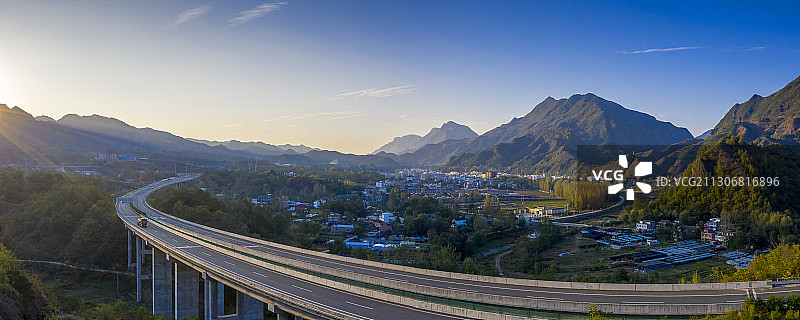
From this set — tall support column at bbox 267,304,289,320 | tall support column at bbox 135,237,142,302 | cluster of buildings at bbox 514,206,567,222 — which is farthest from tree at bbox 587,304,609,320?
cluster of buildings at bbox 514,206,567,222

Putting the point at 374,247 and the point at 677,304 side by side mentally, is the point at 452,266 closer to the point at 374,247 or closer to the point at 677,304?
the point at 374,247

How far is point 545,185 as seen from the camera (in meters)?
135

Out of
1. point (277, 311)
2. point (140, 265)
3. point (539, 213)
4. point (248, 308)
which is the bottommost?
point (539, 213)

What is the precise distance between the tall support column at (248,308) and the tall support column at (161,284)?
13.0m

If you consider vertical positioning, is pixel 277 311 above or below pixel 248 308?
above

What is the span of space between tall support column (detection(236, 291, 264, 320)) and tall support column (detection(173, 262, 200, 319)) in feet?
27.8

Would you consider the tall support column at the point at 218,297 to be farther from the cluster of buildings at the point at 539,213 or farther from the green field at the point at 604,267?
the cluster of buildings at the point at 539,213

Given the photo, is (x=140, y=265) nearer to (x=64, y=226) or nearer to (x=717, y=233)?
(x=64, y=226)

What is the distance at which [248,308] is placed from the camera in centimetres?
2195

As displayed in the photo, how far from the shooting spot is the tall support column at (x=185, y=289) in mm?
28469

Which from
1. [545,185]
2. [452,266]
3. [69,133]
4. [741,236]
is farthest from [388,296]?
[69,133]

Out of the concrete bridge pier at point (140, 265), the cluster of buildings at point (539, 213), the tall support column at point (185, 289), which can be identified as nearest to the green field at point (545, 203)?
A: the cluster of buildings at point (539, 213)

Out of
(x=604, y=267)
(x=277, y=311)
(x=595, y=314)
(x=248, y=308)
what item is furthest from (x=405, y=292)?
(x=604, y=267)

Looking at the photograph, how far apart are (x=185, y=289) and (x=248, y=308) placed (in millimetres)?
9348
